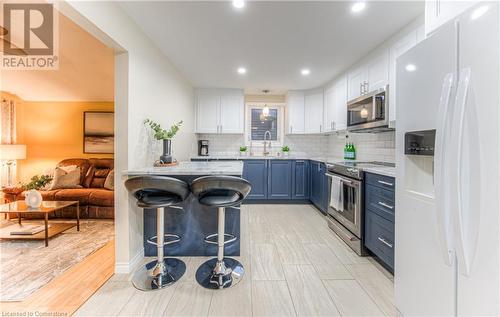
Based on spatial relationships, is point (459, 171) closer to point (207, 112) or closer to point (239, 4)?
point (239, 4)

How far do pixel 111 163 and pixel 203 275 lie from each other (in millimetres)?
3262

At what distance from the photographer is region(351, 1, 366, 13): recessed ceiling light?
2.06 metres

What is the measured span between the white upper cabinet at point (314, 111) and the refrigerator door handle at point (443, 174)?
3.80 metres

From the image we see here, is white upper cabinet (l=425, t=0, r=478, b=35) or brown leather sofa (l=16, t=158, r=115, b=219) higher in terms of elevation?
white upper cabinet (l=425, t=0, r=478, b=35)

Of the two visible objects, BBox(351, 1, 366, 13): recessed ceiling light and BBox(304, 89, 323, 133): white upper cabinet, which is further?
BBox(304, 89, 323, 133): white upper cabinet

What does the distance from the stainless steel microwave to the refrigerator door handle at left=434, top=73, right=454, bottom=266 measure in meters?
1.71

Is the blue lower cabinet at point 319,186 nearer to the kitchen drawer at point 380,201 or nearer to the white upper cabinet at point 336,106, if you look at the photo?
the white upper cabinet at point 336,106

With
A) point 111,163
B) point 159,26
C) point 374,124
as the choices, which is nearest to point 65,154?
point 111,163

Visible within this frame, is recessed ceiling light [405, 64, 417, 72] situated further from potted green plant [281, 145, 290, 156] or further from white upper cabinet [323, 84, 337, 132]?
potted green plant [281, 145, 290, 156]

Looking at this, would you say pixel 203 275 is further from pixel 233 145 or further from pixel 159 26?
pixel 233 145

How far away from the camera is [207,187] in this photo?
1930mm

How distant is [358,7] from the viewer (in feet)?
6.93

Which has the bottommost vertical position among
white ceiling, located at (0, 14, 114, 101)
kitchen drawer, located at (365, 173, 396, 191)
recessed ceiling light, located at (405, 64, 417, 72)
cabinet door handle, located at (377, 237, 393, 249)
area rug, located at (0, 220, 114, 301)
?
area rug, located at (0, 220, 114, 301)

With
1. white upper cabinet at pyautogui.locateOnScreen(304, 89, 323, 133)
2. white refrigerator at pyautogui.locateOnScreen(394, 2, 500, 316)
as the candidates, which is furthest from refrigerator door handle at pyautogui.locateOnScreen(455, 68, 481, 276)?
white upper cabinet at pyautogui.locateOnScreen(304, 89, 323, 133)
